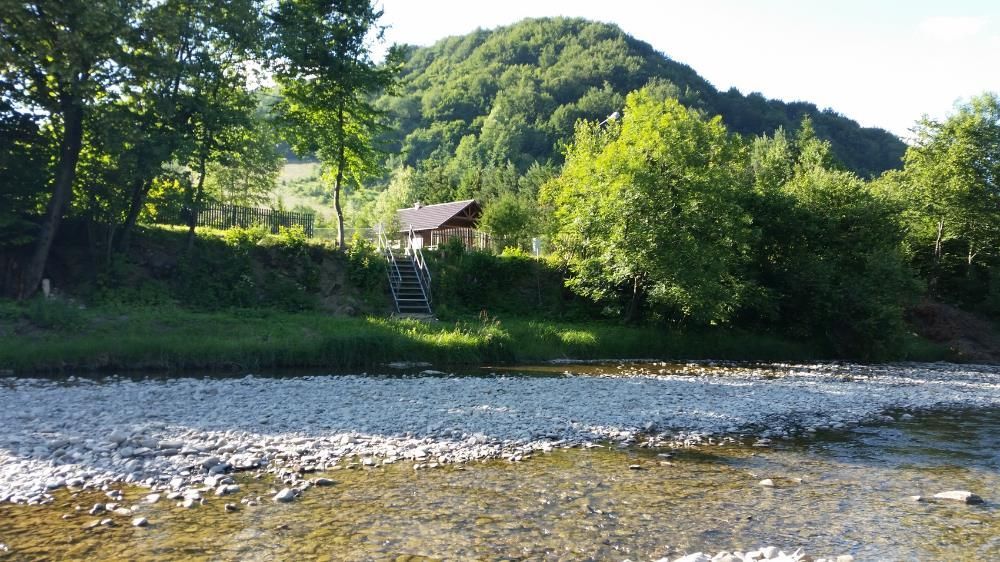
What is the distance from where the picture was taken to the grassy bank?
19.6 meters

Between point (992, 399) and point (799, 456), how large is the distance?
519 inches

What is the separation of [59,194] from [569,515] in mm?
23792

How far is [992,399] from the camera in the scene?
20.4 metres

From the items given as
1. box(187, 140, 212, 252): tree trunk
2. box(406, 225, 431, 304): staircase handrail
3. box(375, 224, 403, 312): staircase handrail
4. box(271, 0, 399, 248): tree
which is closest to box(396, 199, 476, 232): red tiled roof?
box(375, 224, 403, 312): staircase handrail

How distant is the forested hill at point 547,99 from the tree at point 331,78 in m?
77.5

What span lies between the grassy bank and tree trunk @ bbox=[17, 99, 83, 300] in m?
2.51

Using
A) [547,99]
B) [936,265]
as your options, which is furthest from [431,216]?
[547,99]

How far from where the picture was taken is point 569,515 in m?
8.33

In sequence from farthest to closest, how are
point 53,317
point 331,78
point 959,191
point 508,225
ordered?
1. point 959,191
2. point 508,225
3. point 331,78
4. point 53,317

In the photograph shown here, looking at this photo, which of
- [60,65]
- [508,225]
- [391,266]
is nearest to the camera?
[60,65]

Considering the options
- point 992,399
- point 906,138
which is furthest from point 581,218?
point 906,138

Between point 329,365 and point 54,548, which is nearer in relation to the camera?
point 54,548

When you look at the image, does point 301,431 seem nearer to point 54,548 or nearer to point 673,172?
point 54,548

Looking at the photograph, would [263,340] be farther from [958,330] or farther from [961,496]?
[958,330]
